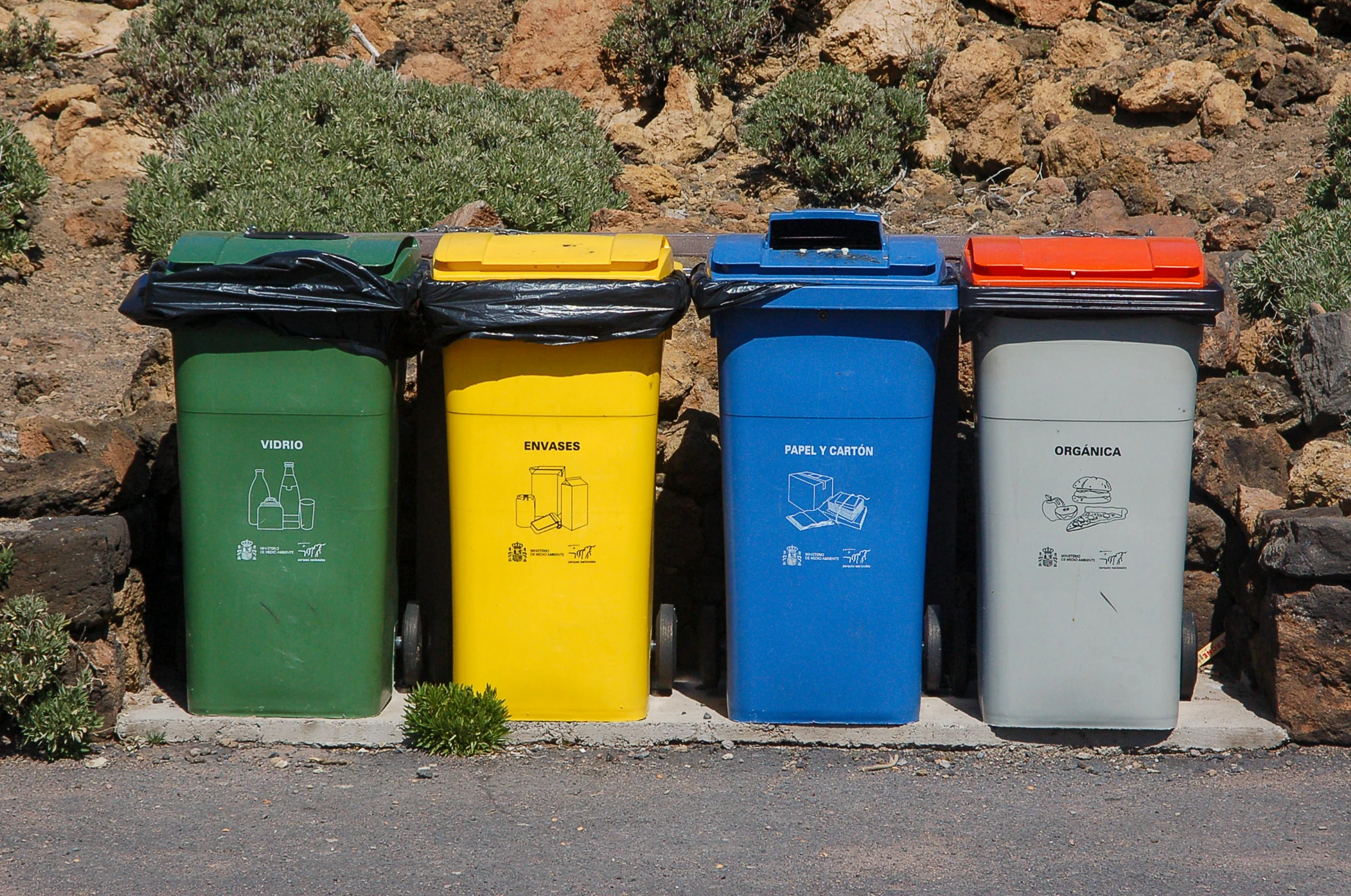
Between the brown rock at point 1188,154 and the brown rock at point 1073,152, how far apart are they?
861 mm

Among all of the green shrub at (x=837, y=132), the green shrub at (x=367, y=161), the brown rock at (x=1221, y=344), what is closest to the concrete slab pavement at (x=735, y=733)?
the brown rock at (x=1221, y=344)

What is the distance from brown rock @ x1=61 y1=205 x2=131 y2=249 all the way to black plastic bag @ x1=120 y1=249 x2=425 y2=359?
498 centimetres

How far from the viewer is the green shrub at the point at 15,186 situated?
319 inches

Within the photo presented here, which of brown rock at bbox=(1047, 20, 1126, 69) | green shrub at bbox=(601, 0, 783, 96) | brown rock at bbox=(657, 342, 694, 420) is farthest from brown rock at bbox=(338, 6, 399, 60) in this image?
brown rock at bbox=(657, 342, 694, 420)

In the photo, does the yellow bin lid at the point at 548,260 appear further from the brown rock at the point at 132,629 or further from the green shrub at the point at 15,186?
the green shrub at the point at 15,186

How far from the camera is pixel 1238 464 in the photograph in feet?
16.2

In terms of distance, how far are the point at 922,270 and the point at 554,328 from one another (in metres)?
1.19

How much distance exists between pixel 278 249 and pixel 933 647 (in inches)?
102

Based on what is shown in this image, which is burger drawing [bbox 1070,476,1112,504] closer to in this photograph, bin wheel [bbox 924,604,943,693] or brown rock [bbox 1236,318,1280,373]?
bin wheel [bbox 924,604,943,693]

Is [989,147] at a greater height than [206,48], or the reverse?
[206,48]

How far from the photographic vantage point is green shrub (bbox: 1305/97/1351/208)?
24.7 ft

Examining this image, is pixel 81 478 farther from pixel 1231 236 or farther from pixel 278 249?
pixel 1231 236

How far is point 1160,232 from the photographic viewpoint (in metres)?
6.50

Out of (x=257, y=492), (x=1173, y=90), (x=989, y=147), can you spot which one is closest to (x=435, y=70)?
(x=989, y=147)
